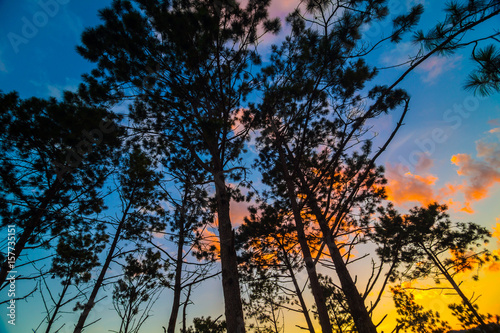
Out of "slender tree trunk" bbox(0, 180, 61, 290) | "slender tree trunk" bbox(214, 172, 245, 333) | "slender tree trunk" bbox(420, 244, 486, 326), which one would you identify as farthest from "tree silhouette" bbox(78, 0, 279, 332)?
"slender tree trunk" bbox(420, 244, 486, 326)

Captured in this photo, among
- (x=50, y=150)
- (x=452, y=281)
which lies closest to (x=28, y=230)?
(x=50, y=150)

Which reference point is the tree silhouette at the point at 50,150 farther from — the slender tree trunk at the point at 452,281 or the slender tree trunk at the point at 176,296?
the slender tree trunk at the point at 452,281

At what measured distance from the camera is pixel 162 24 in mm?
4465

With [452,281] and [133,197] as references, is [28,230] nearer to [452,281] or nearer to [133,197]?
[133,197]

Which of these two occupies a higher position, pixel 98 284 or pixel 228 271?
pixel 98 284

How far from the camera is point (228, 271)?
2.94m

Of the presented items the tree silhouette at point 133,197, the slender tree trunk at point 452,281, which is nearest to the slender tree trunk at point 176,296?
the tree silhouette at point 133,197

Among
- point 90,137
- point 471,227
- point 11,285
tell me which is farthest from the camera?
point 471,227

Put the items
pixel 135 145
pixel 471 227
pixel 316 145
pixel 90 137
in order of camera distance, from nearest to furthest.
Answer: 1. pixel 90 137
2. pixel 135 145
3. pixel 316 145
4. pixel 471 227

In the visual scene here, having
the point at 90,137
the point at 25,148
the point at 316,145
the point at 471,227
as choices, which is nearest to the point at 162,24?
the point at 90,137

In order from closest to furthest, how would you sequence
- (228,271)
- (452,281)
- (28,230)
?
(228,271)
(28,230)
(452,281)

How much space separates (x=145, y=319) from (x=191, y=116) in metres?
5.50

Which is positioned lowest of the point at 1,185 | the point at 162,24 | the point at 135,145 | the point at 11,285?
the point at 11,285

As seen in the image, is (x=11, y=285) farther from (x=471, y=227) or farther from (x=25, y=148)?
(x=471, y=227)
